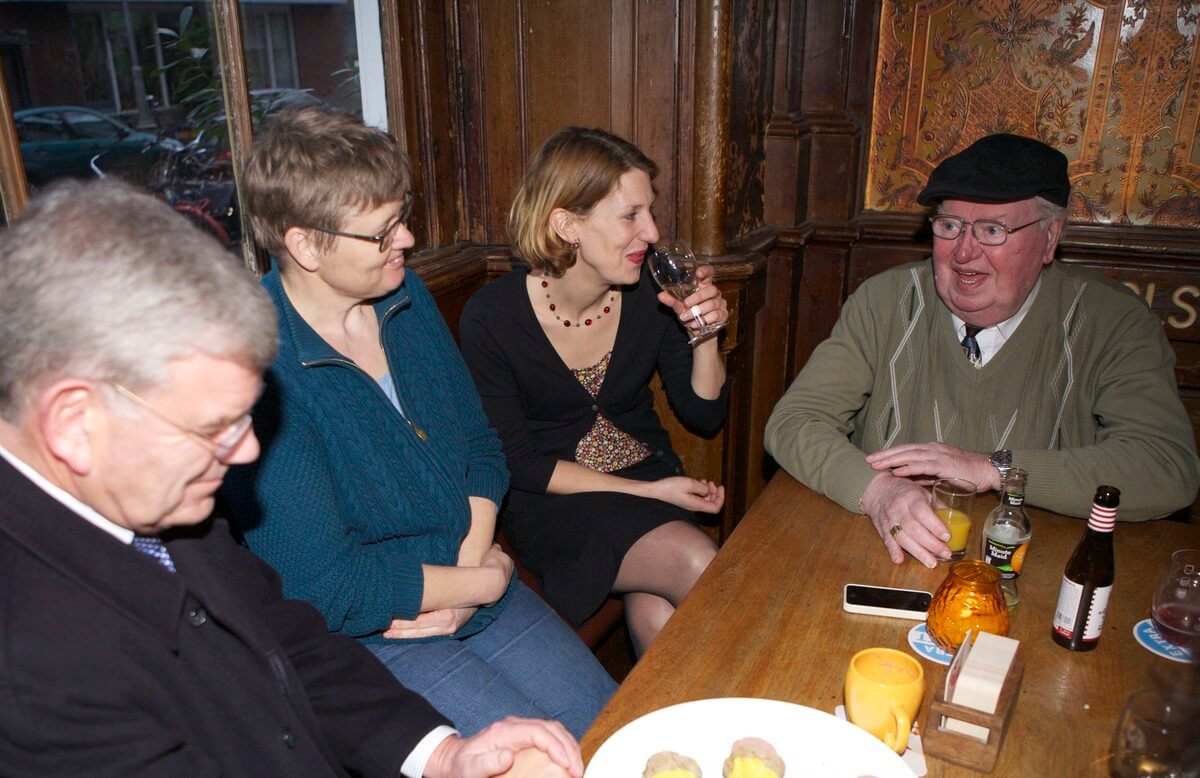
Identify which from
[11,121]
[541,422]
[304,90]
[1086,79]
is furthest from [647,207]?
[1086,79]

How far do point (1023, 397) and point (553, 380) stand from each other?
120 cm

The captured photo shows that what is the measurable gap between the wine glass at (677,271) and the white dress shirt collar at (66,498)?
1486 mm

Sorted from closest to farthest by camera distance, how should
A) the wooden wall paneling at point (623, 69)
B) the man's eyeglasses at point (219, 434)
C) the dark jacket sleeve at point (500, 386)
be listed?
1. the man's eyeglasses at point (219, 434)
2. the dark jacket sleeve at point (500, 386)
3. the wooden wall paneling at point (623, 69)

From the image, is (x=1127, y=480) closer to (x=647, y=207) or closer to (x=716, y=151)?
(x=647, y=207)

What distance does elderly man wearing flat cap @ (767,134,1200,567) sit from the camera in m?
1.75

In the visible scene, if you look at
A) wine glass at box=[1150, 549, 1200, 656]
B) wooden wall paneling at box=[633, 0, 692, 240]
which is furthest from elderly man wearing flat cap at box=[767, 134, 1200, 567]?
wooden wall paneling at box=[633, 0, 692, 240]

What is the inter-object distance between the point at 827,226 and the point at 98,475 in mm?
3080

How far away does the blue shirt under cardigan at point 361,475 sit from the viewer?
155 centimetres

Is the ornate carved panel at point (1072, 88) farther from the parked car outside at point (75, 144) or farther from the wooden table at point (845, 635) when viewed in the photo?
the parked car outside at point (75, 144)

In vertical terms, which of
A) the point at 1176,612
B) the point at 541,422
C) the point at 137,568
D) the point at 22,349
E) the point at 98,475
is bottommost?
the point at 541,422

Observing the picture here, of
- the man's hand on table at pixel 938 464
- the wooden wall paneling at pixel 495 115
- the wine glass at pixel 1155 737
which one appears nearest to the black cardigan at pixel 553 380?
the wooden wall paneling at pixel 495 115

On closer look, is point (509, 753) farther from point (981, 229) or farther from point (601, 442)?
point (981, 229)

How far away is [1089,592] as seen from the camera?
1237mm

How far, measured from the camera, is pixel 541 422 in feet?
8.08
